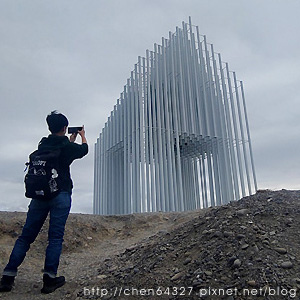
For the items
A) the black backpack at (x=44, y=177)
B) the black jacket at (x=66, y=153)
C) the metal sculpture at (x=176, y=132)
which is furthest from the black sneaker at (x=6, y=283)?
the metal sculpture at (x=176, y=132)

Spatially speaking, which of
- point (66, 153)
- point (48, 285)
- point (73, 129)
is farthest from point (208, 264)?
point (73, 129)

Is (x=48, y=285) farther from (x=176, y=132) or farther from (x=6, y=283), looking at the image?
(x=176, y=132)

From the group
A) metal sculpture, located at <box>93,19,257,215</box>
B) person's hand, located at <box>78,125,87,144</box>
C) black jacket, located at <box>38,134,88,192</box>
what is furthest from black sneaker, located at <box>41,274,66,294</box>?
metal sculpture, located at <box>93,19,257,215</box>

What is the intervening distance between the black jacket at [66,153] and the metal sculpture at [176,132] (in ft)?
33.6

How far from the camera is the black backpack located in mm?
3461

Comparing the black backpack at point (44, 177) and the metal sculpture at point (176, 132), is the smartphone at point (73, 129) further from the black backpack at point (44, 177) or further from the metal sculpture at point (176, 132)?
the metal sculpture at point (176, 132)

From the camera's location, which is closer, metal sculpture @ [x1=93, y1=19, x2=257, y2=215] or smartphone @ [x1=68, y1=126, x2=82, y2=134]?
smartphone @ [x1=68, y1=126, x2=82, y2=134]

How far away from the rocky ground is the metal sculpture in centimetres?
919

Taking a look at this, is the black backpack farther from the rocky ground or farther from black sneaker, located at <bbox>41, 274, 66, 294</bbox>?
the rocky ground

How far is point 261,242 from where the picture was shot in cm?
320

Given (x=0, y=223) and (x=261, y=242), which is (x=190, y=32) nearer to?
(x=0, y=223)

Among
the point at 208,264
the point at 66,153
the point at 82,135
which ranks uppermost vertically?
the point at 82,135

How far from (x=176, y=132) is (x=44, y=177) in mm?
12149

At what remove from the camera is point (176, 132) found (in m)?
15.3
